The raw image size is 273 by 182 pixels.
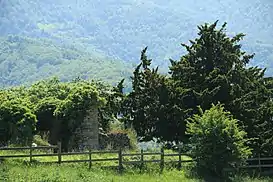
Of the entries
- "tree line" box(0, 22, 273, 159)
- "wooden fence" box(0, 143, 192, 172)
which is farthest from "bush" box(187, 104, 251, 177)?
"tree line" box(0, 22, 273, 159)

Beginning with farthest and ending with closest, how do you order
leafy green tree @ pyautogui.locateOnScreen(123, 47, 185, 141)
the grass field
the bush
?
leafy green tree @ pyautogui.locateOnScreen(123, 47, 185, 141) < the bush < the grass field

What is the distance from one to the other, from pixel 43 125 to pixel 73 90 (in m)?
2.66

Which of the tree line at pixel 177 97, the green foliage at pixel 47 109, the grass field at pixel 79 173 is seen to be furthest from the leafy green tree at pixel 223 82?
the green foliage at pixel 47 109

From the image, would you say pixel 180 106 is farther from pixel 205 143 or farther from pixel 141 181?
pixel 141 181

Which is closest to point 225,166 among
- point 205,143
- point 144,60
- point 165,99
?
point 205,143

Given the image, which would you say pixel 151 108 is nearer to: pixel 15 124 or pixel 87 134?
pixel 87 134

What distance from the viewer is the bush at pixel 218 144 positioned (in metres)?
26.4

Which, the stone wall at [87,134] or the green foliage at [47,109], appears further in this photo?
the stone wall at [87,134]

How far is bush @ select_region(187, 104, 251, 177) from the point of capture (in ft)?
86.7

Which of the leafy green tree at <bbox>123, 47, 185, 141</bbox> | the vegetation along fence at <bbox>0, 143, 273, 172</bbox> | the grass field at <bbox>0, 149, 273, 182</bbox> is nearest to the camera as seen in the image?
the grass field at <bbox>0, 149, 273, 182</bbox>

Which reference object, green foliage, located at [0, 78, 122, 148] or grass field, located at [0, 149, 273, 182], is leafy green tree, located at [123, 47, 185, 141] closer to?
green foliage, located at [0, 78, 122, 148]

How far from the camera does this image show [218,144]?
2647 cm

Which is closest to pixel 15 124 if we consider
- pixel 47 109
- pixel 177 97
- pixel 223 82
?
pixel 47 109

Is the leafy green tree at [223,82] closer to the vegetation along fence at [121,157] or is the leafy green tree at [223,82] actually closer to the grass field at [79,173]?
the vegetation along fence at [121,157]
